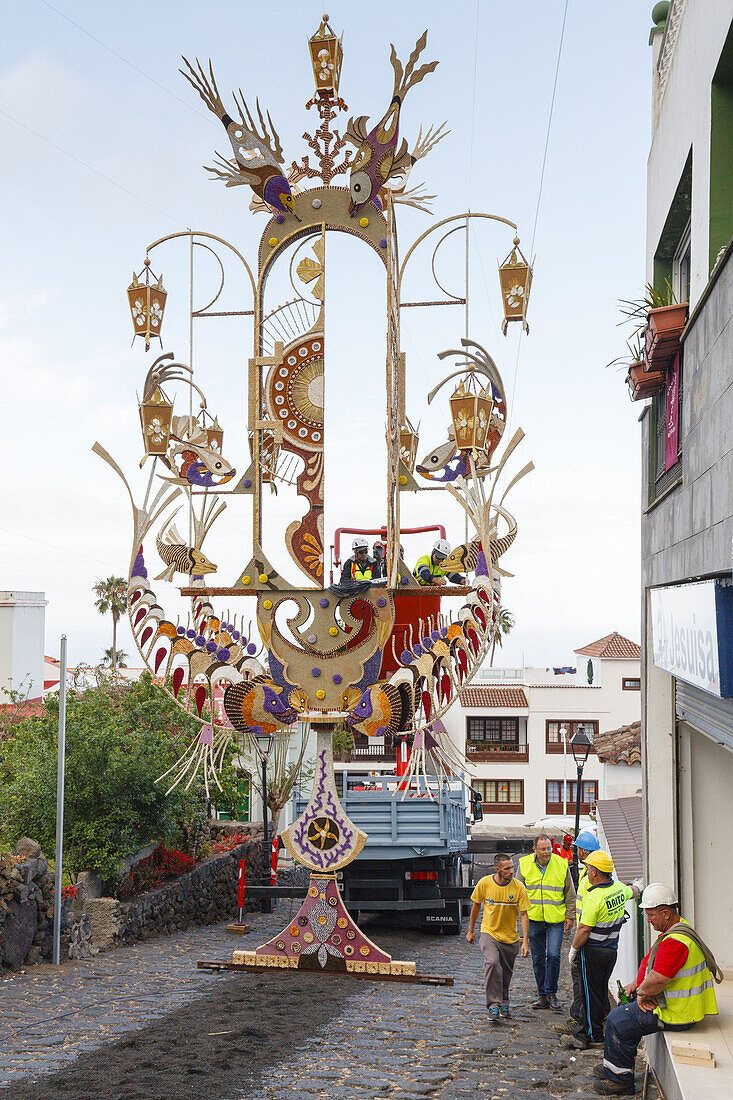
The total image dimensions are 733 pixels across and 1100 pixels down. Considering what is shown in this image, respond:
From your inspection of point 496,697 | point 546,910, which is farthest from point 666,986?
point 496,697

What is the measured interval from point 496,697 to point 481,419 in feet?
103

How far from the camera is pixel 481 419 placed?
34.3ft

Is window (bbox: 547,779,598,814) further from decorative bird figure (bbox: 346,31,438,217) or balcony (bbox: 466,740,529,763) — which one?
decorative bird figure (bbox: 346,31,438,217)

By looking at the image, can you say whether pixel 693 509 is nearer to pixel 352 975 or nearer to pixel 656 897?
pixel 656 897

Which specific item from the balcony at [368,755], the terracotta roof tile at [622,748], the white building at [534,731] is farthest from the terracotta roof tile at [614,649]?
the terracotta roof tile at [622,748]

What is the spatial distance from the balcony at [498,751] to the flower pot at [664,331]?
33518 mm

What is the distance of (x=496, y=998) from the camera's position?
8.97m

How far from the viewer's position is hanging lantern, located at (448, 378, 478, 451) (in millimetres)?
10406

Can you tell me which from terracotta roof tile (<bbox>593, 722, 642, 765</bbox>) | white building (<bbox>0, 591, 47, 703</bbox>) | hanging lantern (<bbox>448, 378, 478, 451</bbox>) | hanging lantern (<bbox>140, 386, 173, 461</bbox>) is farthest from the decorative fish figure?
white building (<bbox>0, 591, 47, 703</bbox>)

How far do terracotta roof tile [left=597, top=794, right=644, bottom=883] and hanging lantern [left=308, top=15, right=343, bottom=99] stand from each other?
747 cm

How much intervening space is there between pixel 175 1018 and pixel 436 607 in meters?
5.02

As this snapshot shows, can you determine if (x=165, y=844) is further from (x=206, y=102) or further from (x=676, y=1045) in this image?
(x=676, y=1045)

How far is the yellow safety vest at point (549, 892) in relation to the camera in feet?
31.0

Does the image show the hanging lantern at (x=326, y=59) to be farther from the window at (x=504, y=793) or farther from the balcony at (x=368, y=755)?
the window at (x=504, y=793)
